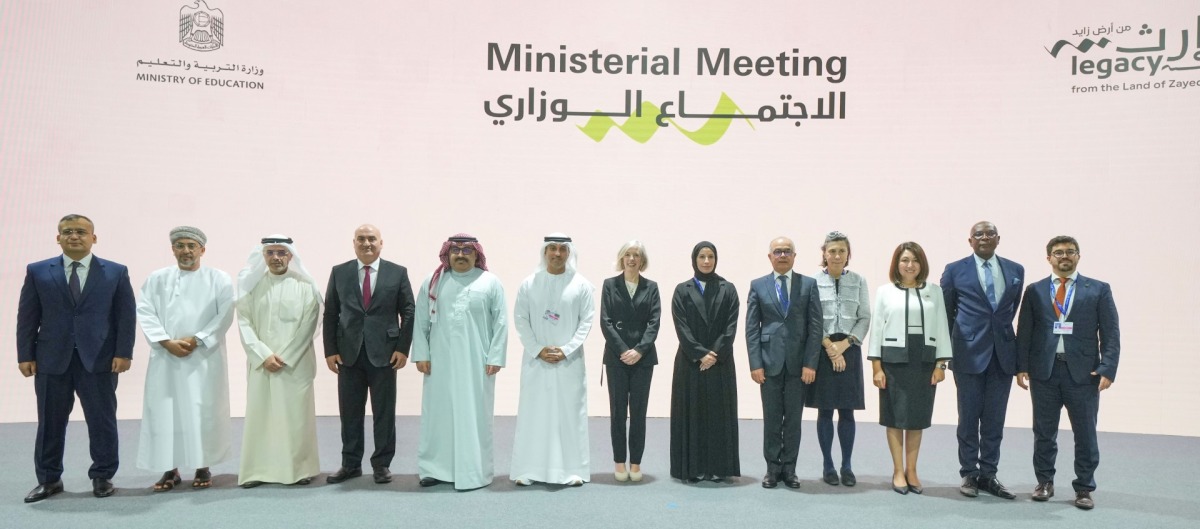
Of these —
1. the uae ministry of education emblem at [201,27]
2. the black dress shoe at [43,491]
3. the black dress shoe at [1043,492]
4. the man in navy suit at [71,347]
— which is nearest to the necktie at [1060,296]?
the black dress shoe at [1043,492]

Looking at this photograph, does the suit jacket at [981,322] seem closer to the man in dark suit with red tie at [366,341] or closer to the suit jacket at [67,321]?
the man in dark suit with red tie at [366,341]

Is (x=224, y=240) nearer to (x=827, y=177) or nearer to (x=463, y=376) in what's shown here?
(x=463, y=376)

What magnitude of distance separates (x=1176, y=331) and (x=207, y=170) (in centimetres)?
812

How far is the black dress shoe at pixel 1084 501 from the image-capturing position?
12.4 feet

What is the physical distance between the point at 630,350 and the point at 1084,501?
8.06 ft

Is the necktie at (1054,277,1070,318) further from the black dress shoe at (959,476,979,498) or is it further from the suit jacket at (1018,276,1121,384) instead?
the black dress shoe at (959,476,979,498)

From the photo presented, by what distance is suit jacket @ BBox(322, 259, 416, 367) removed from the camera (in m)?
4.20

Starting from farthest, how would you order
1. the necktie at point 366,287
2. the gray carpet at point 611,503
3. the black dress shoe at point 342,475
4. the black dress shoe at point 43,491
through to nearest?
the necktie at point 366,287
the black dress shoe at point 342,475
the black dress shoe at point 43,491
the gray carpet at point 611,503

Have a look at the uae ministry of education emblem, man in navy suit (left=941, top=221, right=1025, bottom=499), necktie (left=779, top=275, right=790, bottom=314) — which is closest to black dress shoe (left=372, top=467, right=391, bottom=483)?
necktie (left=779, top=275, right=790, bottom=314)

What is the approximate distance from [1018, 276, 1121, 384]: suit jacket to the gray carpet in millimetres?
715

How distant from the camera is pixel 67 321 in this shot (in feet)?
12.5

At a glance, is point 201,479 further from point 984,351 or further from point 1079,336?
point 1079,336

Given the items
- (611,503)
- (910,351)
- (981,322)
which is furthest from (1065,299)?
(611,503)

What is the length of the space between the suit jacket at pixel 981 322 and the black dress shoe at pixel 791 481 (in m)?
1.07
